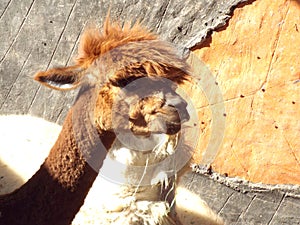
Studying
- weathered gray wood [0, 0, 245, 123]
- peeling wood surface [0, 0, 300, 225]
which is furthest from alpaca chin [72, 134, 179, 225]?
weathered gray wood [0, 0, 245, 123]

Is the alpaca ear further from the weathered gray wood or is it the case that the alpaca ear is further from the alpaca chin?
the weathered gray wood

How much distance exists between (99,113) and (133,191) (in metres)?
0.61

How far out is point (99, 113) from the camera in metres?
2.98

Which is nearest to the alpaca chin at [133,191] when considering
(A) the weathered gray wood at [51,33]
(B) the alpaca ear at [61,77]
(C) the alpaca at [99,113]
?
(C) the alpaca at [99,113]

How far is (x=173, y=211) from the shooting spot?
3.49 meters

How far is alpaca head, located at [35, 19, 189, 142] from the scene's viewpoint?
2955 millimetres

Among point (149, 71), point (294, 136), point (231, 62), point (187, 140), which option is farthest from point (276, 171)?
point (149, 71)

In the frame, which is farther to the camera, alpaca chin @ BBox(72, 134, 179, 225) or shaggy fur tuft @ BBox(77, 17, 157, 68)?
alpaca chin @ BBox(72, 134, 179, 225)

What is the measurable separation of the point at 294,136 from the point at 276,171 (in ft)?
0.85

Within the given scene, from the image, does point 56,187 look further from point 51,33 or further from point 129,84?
point 51,33

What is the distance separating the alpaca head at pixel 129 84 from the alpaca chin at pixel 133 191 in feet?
1.09

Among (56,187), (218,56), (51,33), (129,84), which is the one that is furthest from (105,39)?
(51,33)

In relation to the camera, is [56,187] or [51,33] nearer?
[56,187]

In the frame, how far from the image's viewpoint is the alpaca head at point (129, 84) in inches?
116
